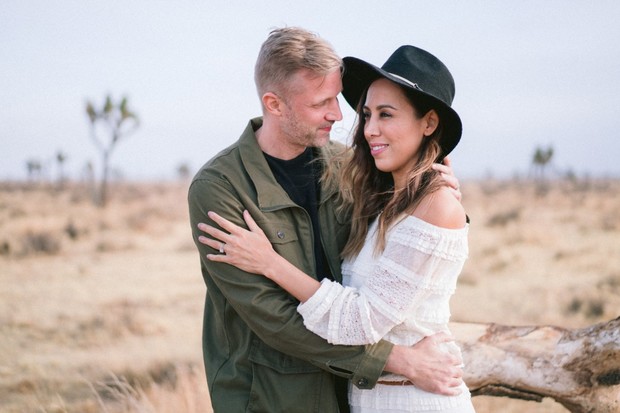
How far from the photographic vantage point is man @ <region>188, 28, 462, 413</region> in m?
2.58

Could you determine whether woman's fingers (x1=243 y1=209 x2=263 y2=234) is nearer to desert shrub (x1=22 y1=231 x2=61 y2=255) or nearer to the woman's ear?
the woman's ear

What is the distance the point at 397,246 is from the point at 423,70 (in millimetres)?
801

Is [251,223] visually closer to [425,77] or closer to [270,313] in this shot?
[270,313]

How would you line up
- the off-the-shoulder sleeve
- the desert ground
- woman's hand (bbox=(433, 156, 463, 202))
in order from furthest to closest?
the desert ground < woman's hand (bbox=(433, 156, 463, 202)) < the off-the-shoulder sleeve

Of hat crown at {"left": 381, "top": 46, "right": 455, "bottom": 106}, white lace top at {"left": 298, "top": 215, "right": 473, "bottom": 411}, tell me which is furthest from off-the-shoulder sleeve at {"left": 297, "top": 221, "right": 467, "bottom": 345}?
hat crown at {"left": 381, "top": 46, "right": 455, "bottom": 106}

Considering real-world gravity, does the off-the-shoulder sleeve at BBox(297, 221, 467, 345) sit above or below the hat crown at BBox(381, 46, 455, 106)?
below

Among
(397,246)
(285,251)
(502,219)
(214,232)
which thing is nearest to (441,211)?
(397,246)

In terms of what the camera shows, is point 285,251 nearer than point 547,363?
Yes

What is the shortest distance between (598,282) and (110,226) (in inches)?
543

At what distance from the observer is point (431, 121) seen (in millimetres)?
2781

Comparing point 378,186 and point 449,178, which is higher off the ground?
point 449,178

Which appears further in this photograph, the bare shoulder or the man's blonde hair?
the man's blonde hair

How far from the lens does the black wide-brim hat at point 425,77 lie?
2.64 metres

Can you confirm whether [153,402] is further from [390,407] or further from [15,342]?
[15,342]
